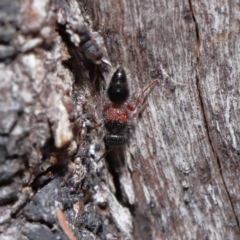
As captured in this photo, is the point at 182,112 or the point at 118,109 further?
the point at 118,109

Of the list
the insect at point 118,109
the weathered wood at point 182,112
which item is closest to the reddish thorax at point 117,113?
the insect at point 118,109

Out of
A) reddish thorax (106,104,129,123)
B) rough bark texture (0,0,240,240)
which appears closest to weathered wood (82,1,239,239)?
rough bark texture (0,0,240,240)

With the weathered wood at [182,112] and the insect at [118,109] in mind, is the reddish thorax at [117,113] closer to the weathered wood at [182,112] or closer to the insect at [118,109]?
the insect at [118,109]

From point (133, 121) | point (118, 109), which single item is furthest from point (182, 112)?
point (118, 109)

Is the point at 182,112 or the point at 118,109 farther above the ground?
the point at 182,112

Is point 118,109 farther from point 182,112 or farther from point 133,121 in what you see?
point 182,112

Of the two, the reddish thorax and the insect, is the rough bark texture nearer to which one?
the insect

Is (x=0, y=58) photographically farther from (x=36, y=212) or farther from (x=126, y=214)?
(x=126, y=214)

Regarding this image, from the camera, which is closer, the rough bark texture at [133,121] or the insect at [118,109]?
the rough bark texture at [133,121]
